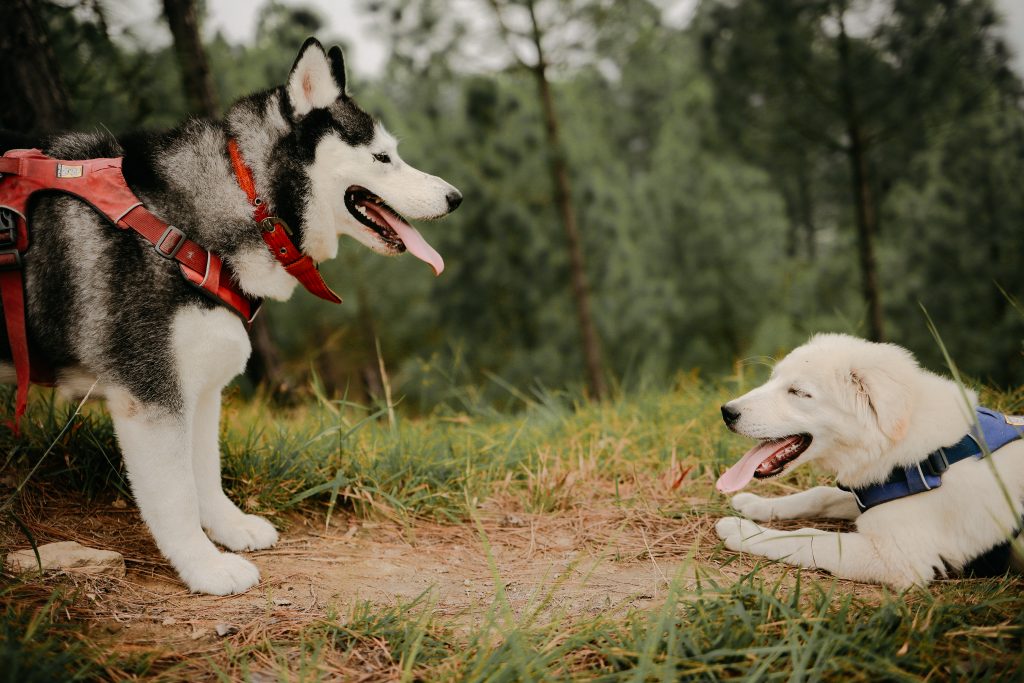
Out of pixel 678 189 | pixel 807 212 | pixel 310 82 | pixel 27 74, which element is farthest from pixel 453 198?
pixel 807 212

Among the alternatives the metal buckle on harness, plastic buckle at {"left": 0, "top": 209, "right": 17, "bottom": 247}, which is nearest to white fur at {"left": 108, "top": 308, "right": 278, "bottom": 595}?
plastic buckle at {"left": 0, "top": 209, "right": 17, "bottom": 247}

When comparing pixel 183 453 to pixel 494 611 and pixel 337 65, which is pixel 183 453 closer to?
pixel 494 611

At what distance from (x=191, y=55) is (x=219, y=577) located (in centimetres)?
461

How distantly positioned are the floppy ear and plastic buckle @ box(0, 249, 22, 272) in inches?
126

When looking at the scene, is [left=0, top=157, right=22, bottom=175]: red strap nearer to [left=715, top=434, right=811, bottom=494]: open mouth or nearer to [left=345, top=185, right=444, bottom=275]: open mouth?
[left=345, top=185, right=444, bottom=275]: open mouth

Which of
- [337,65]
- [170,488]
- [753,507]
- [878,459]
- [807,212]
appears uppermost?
[807,212]

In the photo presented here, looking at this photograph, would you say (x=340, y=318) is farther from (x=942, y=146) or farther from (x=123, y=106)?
(x=942, y=146)

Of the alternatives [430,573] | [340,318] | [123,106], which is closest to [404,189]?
[430,573]

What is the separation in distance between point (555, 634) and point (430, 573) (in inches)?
30.6

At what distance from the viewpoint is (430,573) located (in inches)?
102

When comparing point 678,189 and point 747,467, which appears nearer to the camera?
point 747,467

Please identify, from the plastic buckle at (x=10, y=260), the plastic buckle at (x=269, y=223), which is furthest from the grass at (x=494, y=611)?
the plastic buckle at (x=269, y=223)

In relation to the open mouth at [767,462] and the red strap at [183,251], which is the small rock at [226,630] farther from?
the open mouth at [767,462]

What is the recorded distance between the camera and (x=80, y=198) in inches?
92.4
